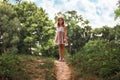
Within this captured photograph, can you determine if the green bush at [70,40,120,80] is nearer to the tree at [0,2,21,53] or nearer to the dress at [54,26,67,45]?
the dress at [54,26,67,45]

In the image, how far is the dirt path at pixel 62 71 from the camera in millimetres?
12700

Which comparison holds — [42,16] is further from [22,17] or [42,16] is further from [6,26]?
[6,26]

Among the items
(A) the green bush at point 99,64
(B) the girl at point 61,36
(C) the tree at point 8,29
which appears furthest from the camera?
(C) the tree at point 8,29

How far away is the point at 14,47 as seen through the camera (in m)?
49.4

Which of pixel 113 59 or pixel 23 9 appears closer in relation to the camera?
pixel 113 59

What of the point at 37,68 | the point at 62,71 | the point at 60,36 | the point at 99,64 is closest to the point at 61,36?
the point at 60,36

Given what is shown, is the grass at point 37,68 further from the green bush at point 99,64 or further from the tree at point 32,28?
the tree at point 32,28

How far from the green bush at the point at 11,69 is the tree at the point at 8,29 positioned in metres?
36.5

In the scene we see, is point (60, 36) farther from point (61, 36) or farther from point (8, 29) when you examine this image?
point (8, 29)

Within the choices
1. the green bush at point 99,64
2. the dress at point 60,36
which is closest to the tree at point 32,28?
the dress at point 60,36

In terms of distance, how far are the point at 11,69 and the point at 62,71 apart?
2221 mm

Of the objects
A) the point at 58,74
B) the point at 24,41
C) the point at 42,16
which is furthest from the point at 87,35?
the point at 58,74

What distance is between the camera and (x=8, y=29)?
50.9 metres

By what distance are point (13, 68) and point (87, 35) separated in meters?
54.8
